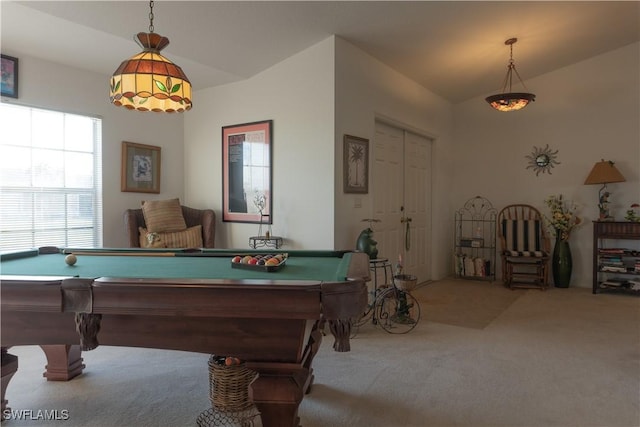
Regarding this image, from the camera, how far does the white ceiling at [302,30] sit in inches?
128

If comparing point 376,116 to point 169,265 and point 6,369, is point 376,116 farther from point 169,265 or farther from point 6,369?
point 6,369

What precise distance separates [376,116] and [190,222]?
2485 mm

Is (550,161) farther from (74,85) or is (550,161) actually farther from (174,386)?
(74,85)

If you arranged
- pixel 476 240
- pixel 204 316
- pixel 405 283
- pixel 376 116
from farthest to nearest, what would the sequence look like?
1. pixel 476 240
2. pixel 376 116
3. pixel 405 283
4. pixel 204 316

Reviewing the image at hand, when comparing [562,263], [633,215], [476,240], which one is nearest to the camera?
[633,215]

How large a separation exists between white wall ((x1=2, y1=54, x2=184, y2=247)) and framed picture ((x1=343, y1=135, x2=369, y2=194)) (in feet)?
7.76

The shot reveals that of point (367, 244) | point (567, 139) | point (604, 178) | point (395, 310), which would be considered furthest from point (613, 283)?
point (367, 244)

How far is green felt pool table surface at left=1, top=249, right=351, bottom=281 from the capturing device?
1890 mm

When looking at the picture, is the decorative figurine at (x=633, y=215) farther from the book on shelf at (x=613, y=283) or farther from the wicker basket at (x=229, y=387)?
the wicker basket at (x=229, y=387)

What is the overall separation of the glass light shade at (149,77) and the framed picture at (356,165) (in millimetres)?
2071

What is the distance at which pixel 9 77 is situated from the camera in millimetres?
3613

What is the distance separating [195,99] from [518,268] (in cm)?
509

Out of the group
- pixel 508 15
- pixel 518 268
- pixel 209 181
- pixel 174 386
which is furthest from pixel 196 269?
pixel 518 268

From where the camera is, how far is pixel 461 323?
3943mm
